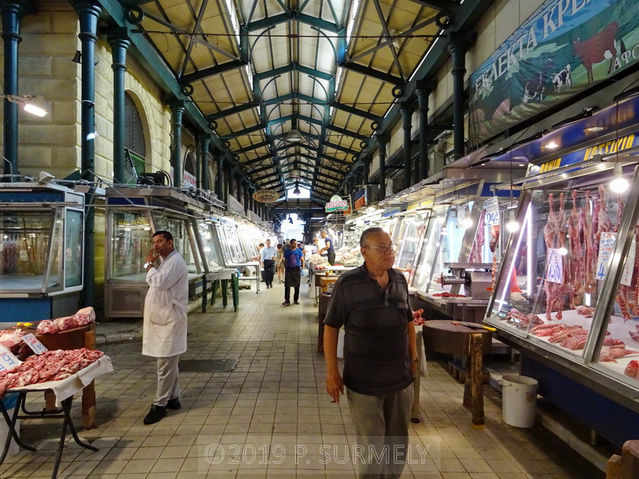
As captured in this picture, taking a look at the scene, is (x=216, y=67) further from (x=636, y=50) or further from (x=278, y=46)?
(x=636, y=50)

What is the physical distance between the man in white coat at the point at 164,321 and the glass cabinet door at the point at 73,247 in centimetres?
411

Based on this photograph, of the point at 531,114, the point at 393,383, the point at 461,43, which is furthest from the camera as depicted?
the point at 461,43

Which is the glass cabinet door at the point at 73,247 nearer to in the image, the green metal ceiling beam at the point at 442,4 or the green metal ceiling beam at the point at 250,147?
the green metal ceiling beam at the point at 442,4

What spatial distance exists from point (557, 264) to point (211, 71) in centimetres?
1219

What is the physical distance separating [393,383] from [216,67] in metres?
13.0

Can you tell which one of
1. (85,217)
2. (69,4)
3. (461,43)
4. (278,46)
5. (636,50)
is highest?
(278,46)

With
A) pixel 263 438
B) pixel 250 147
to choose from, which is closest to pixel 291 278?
pixel 263 438

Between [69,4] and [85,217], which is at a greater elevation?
[69,4]

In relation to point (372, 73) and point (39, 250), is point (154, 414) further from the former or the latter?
point (372, 73)

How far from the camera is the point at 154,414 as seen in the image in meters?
4.02

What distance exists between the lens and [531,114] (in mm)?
5902

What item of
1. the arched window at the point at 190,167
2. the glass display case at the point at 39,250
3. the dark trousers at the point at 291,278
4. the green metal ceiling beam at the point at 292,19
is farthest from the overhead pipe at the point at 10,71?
the arched window at the point at 190,167

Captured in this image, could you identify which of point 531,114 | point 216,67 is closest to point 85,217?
point 216,67

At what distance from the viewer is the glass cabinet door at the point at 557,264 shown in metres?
3.88
